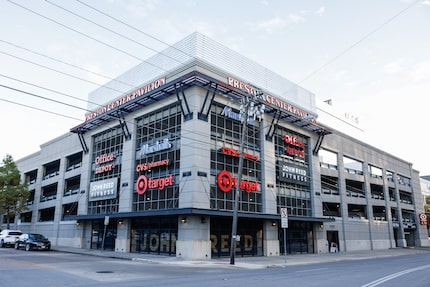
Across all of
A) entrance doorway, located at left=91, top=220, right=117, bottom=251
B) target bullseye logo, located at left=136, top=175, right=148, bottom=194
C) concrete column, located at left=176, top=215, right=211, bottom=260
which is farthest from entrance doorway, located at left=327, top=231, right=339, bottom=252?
entrance doorway, located at left=91, top=220, right=117, bottom=251

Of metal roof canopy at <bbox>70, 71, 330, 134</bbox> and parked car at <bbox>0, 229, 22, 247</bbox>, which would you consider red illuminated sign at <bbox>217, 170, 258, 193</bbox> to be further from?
parked car at <bbox>0, 229, 22, 247</bbox>

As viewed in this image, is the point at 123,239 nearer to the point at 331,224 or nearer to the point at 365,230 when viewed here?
the point at 331,224

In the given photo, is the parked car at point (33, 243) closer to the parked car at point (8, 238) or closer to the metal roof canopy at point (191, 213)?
the metal roof canopy at point (191, 213)

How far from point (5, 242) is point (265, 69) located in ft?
115

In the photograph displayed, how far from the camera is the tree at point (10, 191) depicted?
167 feet

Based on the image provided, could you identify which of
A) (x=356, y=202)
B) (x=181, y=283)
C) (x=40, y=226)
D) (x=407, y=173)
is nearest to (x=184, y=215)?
(x=181, y=283)

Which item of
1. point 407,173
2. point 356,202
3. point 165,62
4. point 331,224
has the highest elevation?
point 165,62

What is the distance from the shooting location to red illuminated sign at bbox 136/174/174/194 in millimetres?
29747

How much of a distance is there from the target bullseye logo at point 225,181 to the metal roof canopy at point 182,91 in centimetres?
601

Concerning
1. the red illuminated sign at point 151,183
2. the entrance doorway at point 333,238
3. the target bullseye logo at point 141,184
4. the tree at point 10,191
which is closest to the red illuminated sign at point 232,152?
the red illuminated sign at point 151,183

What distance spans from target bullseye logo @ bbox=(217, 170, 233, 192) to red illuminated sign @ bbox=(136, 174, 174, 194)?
13.3 feet

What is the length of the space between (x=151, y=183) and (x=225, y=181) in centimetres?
673

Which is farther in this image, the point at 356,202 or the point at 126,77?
the point at 356,202

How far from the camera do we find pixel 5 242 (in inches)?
1547
